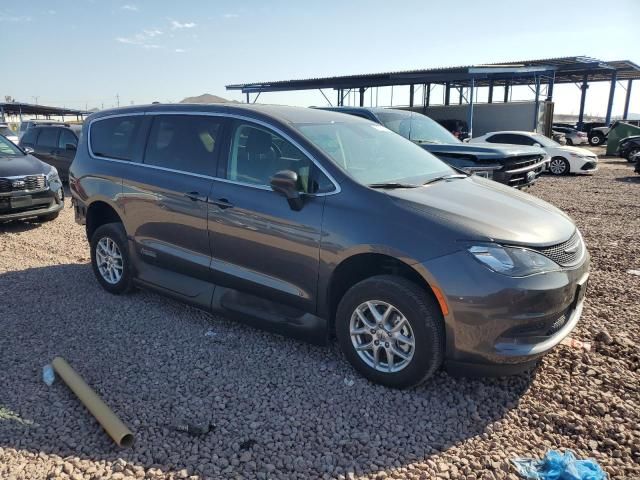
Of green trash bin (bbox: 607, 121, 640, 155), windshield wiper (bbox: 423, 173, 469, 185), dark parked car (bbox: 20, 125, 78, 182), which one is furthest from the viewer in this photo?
green trash bin (bbox: 607, 121, 640, 155)

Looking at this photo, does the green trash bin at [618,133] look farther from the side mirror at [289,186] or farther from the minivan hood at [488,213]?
the side mirror at [289,186]

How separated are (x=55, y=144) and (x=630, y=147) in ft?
70.2

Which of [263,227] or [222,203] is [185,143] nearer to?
[222,203]

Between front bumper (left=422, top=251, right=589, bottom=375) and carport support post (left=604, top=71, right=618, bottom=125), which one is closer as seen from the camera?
front bumper (left=422, top=251, right=589, bottom=375)

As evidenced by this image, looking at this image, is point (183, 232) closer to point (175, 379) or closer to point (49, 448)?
point (175, 379)

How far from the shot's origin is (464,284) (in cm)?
300

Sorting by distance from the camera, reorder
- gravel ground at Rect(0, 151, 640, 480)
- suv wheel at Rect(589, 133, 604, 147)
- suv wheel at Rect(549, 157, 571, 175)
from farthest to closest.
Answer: suv wheel at Rect(589, 133, 604, 147), suv wheel at Rect(549, 157, 571, 175), gravel ground at Rect(0, 151, 640, 480)

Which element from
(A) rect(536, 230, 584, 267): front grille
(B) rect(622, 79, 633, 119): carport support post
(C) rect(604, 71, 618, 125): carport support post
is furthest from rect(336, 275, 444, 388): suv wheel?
(B) rect(622, 79, 633, 119): carport support post

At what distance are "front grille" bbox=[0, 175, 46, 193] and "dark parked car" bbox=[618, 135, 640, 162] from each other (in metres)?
21.1

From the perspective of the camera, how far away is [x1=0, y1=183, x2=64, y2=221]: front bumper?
7.78 meters

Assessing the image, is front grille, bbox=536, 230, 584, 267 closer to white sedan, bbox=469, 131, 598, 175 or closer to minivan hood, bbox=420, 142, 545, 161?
minivan hood, bbox=420, 142, 545, 161

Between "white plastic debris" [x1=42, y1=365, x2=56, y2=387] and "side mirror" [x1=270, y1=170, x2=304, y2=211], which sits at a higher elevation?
"side mirror" [x1=270, y1=170, x2=304, y2=211]

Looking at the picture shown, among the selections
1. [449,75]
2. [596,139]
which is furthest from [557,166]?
[596,139]

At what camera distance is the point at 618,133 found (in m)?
23.6
